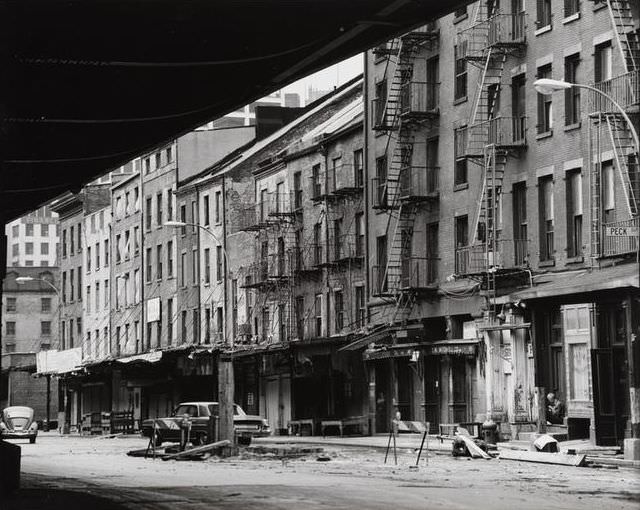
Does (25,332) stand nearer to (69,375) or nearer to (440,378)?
(69,375)

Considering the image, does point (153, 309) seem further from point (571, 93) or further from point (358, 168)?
point (571, 93)

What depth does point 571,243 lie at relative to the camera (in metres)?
40.0

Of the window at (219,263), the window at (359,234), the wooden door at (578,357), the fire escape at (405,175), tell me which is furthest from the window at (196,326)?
the wooden door at (578,357)

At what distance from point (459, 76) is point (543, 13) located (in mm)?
5445

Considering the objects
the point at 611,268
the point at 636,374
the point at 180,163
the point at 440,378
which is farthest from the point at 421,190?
the point at 180,163

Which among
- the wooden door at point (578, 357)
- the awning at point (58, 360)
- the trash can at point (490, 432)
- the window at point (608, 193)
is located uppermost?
the window at point (608, 193)

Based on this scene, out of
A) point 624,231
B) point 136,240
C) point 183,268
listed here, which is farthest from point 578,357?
point 136,240

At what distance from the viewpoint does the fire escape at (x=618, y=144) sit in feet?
120

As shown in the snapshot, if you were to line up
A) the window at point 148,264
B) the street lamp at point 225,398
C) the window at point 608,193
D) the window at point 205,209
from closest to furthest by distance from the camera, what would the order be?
the street lamp at point 225,398, the window at point 608,193, the window at point 205,209, the window at point 148,264

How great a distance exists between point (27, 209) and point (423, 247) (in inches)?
844

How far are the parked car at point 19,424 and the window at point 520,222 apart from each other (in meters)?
25.8

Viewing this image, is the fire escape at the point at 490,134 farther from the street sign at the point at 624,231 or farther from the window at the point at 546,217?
the street sign at the point at 624,231

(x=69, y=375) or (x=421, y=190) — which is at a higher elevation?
(x=421, y=190)

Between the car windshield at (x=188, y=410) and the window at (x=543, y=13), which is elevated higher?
the window at (x=543, y=13)
